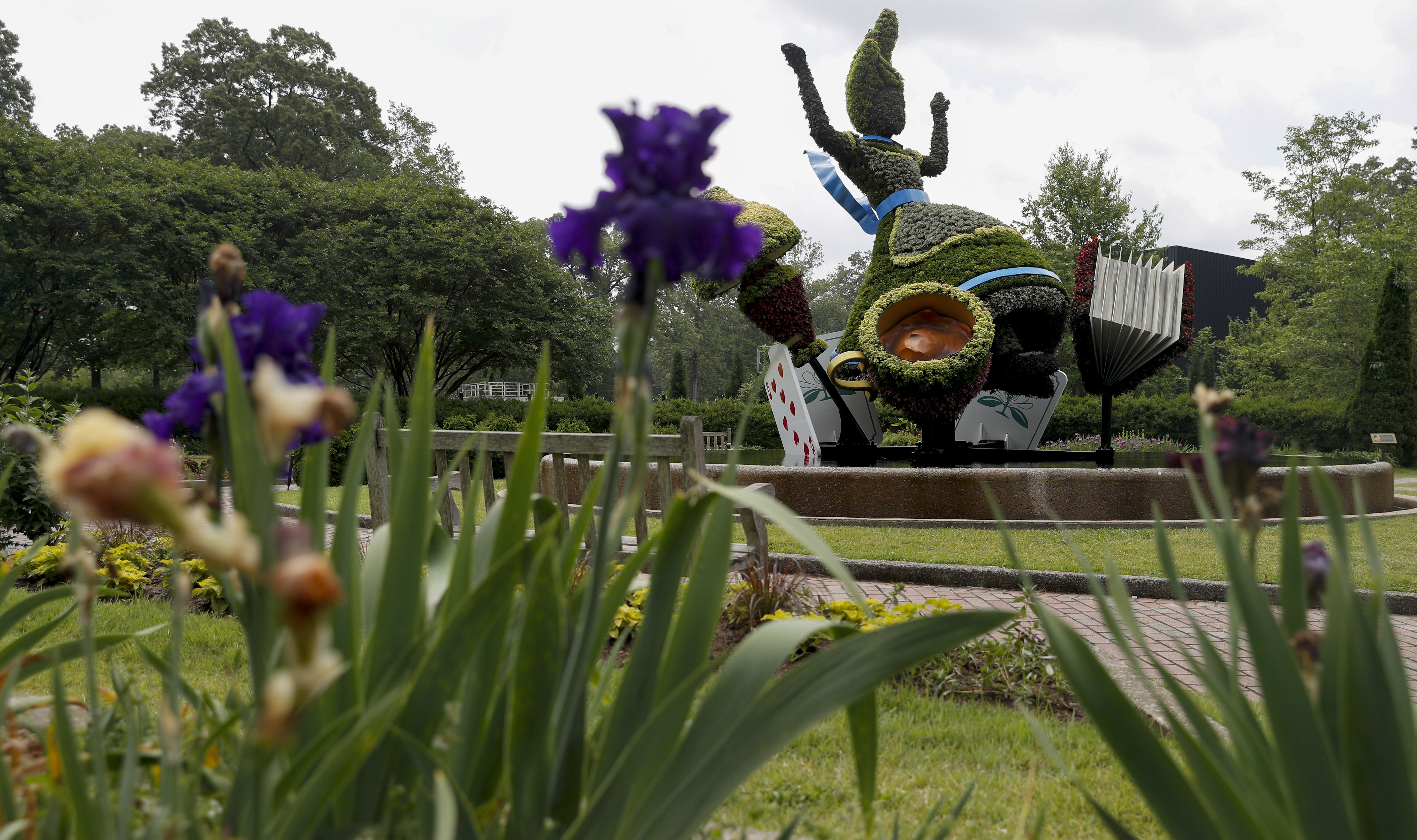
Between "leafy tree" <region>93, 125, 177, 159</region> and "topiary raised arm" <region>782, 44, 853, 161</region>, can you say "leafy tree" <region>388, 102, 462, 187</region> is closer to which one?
"leafy tree" <region>93, 125, 177, 159</region>

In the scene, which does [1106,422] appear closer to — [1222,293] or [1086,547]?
[1086,547]

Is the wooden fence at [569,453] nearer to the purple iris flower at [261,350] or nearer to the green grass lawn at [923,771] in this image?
the green grass lawn at [923,771]

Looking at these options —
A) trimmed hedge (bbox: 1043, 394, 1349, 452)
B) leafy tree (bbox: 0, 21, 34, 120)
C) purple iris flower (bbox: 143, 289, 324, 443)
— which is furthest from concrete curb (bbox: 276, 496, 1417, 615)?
leafy tree (bbox: 0, 21, 34, 120)

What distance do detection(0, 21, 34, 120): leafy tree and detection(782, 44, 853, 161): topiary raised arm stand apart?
104 feet

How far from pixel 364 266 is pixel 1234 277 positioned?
3618 centimetres

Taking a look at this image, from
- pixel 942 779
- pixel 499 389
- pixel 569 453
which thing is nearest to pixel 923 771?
pixel 942 779

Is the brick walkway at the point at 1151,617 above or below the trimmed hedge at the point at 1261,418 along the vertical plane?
below

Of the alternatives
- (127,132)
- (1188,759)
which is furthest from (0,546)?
(127,132)

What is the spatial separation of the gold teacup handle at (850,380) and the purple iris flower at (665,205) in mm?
8563

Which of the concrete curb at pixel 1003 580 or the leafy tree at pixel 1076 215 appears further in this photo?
the leafy tree at pixel 1076 215

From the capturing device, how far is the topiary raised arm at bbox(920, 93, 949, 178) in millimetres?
11633

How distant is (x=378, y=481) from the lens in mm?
4664

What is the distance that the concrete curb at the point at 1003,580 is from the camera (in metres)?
4.98

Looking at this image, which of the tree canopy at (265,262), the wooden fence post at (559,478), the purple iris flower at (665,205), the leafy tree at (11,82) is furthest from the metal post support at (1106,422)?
the leafy tree at (11,82)
